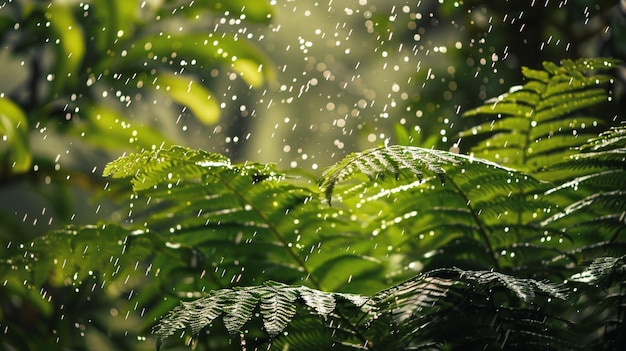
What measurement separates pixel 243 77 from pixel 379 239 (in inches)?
44.3

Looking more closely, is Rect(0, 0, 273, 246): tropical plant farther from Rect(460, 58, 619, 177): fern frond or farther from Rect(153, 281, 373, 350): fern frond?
Rect(153, 281, 373, 350): fern frond

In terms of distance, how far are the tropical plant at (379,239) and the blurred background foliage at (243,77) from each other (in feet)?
1.02

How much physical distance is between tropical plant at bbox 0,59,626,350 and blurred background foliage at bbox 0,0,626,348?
0.31 m

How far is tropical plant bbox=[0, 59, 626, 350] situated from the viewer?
2.25 ft

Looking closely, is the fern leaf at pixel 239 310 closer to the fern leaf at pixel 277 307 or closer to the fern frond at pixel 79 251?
the fern leaf at pixel 277 307

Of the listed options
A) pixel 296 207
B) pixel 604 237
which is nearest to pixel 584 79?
pixel 604 237

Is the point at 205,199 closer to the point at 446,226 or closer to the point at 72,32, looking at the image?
the point at 446,226

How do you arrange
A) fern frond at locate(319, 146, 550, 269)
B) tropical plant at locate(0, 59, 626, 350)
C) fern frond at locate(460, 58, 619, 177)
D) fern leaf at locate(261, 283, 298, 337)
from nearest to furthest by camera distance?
fern leaf at locate(261, 283, 298, 337) → tropical plant at locate(0, 59, 626, 350) → fern frond at locate(319, 146, 550, 269) → fern frond at locate(460, 58, 619, 177)

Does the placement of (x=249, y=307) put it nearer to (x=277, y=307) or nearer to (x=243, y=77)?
(x=277, y=307)

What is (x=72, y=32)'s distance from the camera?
1826 mm

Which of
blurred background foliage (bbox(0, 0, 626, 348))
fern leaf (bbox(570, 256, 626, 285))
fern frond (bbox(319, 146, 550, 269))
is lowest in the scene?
blurred background foliage (bbox(0, 0, 626, 348))

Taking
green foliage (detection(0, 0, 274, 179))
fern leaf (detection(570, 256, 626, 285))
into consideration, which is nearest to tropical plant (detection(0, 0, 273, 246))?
green foliage (detection(0, 0, 274, 179))

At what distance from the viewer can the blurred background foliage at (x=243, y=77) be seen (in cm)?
185

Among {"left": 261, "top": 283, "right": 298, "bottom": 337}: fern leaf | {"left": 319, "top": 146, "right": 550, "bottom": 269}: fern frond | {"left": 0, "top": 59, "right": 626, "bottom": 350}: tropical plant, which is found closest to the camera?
{"left": 261, "top": 283, "right": 298, "bottom": 337}: fern leaf
